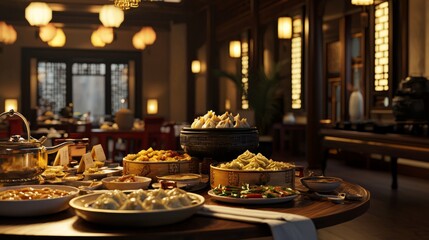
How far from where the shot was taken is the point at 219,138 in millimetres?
2164

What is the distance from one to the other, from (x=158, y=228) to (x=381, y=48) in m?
7.03

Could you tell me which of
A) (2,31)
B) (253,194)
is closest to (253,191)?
(253,194)

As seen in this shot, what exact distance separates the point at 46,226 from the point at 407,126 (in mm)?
5078

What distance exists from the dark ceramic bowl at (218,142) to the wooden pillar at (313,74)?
246 inches

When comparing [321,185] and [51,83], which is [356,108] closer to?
[321,185]

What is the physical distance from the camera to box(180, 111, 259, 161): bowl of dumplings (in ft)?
Answer: 7.11

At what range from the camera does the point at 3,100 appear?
14.5 meters

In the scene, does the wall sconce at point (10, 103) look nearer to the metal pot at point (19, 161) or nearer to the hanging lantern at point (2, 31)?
the hanging lantern at point (2, 31)

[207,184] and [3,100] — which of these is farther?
[3,100]

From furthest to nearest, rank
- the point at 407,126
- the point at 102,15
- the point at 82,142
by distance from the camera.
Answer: the point at 102,15
the point at 407,126
the point at 82,142

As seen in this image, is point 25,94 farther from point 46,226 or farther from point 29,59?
point 46,226

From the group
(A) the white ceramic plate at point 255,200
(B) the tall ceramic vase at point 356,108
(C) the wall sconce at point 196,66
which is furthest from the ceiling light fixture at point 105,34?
(A) the white ceramic plate at point 255,200

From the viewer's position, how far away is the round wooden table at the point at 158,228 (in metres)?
1.25

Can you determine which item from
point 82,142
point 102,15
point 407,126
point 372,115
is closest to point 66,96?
point 102,15
